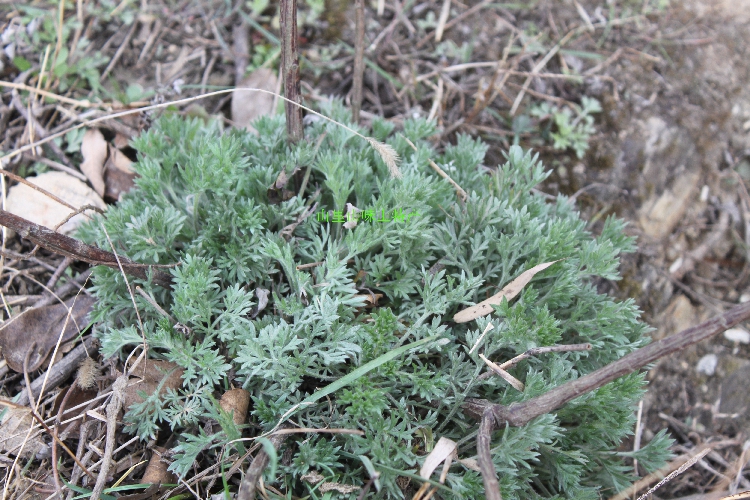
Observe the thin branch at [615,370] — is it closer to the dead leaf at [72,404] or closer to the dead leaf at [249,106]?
the dead leaf at [72,404]

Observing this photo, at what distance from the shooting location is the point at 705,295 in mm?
3938

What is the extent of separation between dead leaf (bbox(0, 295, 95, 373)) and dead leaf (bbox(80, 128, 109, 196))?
0.76m

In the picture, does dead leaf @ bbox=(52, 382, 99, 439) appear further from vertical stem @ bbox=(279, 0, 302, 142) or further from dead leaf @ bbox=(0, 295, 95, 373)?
vertical stem @ bbox=(279, 0, 302, 142)

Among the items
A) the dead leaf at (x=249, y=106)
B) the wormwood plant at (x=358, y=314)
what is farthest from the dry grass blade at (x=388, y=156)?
the dead leaf at (x=249, y=106)

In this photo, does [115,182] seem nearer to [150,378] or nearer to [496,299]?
[150,378]

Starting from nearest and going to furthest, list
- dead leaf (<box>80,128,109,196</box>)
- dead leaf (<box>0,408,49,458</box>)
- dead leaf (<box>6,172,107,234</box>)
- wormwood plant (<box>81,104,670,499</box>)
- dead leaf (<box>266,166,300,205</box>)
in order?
1. wormwood plant (<box>81,104,670,499</box>)
2. dead leaf (<box>0,408,49,458</box>)
3. dead leaf (<box>266,166,300,205</box>)
4. dead leaf (<box>6,172,107,234</box>)
5. dead leaf (<box>80,128,109,196</box>)

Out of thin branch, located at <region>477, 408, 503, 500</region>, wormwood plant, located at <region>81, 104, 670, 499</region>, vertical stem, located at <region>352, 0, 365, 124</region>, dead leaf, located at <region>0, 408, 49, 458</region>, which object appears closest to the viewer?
thin branch, located at <region>477, 408, 503, 500</region>

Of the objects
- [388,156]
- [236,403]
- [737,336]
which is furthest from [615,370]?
[737,336]

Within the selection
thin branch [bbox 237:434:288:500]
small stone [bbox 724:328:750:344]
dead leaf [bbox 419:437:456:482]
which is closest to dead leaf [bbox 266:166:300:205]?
thin branch [bbox 237:434:288:500]

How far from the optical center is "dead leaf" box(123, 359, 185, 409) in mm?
2566

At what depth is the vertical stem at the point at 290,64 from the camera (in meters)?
2.61

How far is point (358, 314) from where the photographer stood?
8.91 feet

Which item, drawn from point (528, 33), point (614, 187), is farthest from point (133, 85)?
point (614, 187)

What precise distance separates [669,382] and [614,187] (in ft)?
4.45
